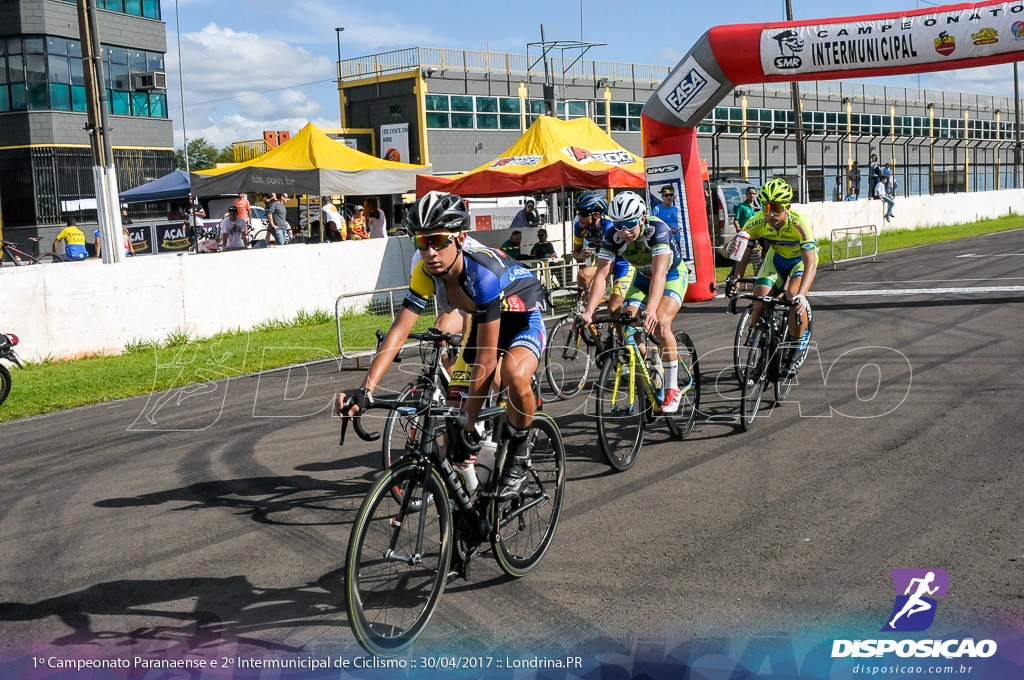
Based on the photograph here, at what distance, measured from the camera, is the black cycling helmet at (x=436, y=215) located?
4.74 m

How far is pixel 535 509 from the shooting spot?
5.30 metres

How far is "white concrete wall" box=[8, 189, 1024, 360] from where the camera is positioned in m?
12.9

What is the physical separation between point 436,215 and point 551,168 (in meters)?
14.2

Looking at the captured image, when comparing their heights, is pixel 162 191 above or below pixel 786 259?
above

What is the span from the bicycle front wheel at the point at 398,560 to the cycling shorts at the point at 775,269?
590 cm

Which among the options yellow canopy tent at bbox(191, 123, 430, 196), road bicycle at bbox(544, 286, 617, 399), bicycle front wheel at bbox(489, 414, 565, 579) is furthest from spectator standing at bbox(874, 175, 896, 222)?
bicycle front wheel at bbox(489, 414, 565, 579)

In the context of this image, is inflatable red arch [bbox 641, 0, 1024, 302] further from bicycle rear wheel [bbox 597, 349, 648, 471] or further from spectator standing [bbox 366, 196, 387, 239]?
spectator standing [bbox 366, 196, 387, 239]

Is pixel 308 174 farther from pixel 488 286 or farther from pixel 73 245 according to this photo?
pixel 488 286

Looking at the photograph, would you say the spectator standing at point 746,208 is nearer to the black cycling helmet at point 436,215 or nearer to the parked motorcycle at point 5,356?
the parked motorcycle at point 5,356

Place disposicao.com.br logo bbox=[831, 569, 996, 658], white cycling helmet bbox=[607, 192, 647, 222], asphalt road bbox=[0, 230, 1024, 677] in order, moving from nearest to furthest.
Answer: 1. disposicao.com.br logo bbox=[831, 569, 996, 658]
2. asphalt road bbox=[0, 230, 1024, 677]
3. white cycling helmet bbox=[607, 192, 647, 222]

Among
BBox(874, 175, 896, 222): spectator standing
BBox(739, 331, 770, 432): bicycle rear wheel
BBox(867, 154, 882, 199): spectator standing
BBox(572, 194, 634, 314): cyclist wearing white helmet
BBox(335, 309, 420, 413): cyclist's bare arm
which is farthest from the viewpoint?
BBox(874, 175, 896, 222): spectator standing

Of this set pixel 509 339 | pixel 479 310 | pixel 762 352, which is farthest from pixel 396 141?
pixel 479 310

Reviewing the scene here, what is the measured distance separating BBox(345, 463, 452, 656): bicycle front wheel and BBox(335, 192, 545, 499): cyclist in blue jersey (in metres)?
0.51

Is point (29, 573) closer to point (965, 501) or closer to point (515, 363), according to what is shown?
point (515, 363)
